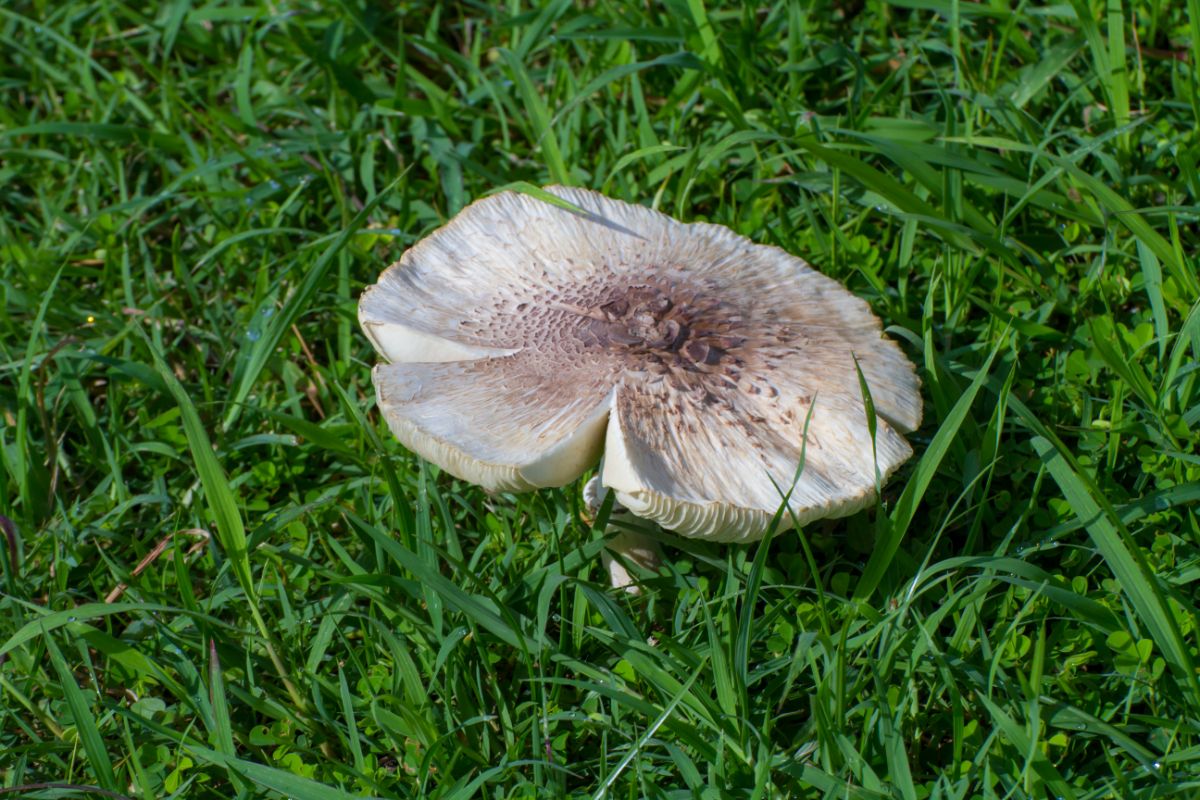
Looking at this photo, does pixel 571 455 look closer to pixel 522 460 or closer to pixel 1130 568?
pixel 522 460

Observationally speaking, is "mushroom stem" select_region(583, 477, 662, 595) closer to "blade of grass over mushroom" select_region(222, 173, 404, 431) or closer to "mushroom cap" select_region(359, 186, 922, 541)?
"mushroom cap" select_region(359, 186, 922, 541)

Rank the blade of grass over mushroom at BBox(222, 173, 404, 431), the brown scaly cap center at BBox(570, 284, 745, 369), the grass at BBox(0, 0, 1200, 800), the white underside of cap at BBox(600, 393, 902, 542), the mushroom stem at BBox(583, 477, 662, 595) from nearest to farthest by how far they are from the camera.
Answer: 1. the white underside of cap at BBox(600, 393, 902, 542)
2. the grass at BBox(0, 0, 1200, 800)
3. the brown scaly cap center at BBox(570, 284, 745, 369)
4. the mushroom stem at BBox(583, 477, 662, 595)
5. the blade of grass over mushroom at BBox(222, 173, 404, 431)

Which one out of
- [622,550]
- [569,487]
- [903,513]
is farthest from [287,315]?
[903,513]

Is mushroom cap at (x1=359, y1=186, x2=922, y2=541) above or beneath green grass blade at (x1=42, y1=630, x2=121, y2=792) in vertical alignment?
above

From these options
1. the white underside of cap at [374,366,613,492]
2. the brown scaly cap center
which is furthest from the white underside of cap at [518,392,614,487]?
the brown scaly cap center

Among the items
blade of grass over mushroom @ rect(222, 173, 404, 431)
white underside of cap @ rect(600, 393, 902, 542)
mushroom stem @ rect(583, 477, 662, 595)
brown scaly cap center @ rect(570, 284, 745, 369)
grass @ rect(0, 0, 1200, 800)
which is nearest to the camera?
white underside of cap @ rect(600, 393, 902, 542)

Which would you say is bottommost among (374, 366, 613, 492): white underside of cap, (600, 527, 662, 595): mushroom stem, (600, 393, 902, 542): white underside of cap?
(600, 527, 662, 595): mushroom stem

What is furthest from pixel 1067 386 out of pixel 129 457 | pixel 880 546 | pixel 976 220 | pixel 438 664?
pixel 129 457

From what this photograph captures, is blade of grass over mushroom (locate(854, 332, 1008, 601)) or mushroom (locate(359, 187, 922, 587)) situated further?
blade of grass over mushroom (locate(854, 332, 1008, 601))
